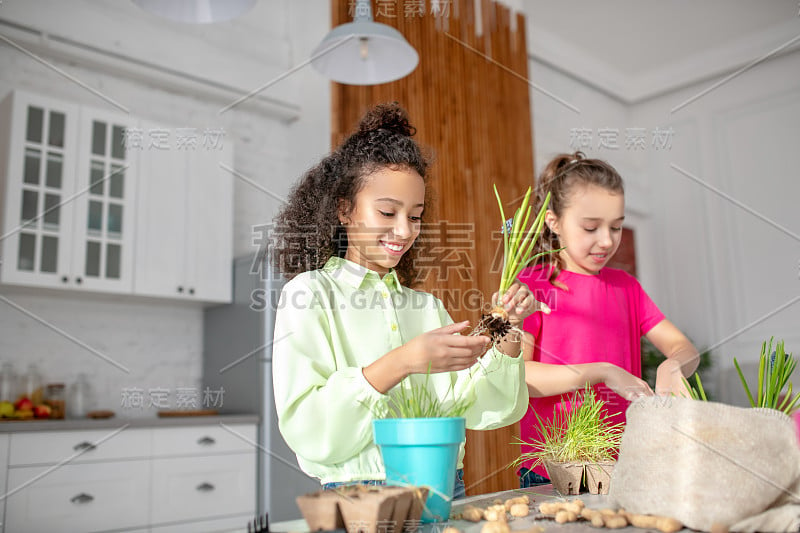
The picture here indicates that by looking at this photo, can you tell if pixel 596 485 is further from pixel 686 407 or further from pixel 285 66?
pixel 285 66

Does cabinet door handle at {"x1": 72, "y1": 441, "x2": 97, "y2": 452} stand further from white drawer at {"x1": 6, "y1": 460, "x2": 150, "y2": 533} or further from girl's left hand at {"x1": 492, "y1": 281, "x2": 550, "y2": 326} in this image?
girl's left hand at {"x1": 492, "y1": 281, "x2": 550, "y2": 326}

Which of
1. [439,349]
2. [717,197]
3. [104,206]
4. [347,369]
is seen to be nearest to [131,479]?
[104,206]

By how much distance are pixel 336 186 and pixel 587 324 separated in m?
0.71

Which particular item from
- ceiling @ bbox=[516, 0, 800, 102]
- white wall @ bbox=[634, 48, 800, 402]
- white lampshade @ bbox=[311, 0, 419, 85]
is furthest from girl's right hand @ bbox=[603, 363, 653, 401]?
white wall @ bbox=[634, 48, 800, 402]

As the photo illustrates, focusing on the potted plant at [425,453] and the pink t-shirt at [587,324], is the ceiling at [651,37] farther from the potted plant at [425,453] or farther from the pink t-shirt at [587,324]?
the potted plant at [425,453]

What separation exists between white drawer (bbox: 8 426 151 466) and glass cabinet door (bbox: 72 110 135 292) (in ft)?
2.49

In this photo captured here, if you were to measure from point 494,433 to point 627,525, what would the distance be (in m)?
2.95

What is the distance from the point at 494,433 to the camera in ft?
12.1

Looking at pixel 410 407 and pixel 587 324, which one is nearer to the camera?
pixel 410 407

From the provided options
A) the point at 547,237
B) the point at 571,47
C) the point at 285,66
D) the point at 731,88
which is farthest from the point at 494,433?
the point at 731,88

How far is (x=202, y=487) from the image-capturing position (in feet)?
10.3

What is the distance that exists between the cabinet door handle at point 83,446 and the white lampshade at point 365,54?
1897 mm

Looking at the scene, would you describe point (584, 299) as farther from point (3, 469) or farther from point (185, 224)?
point (185, 224)

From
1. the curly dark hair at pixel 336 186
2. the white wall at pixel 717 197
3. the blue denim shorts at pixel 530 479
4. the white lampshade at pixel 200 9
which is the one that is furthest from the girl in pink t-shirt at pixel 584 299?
the white wall at pixel 717 197
